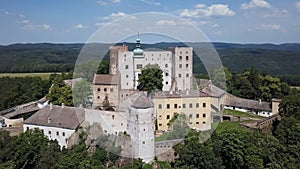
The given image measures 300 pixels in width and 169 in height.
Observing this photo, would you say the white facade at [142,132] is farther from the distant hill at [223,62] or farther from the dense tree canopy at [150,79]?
the distant hill at [223,62]

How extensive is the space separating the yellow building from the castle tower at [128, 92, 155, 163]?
4422 mm

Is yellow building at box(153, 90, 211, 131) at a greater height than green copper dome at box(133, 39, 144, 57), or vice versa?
green copper dome at box(133, 39, 144, 57)

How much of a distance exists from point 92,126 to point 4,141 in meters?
6.80

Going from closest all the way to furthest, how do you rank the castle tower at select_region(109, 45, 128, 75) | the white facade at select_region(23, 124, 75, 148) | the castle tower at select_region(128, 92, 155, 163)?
the castle tower at select_region(128, 92, 155, 163)
the white facade at select_region(23, 124, 75, 148)
the castle tower at select_region(109, 45, 128, 75)

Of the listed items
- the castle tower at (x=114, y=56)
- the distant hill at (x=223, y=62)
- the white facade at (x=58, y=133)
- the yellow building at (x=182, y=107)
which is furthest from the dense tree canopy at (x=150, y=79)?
the distant hill at (x=223, y=62)

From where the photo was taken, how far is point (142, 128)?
24.3m

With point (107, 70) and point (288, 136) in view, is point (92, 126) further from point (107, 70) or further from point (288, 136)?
point (288, 136)

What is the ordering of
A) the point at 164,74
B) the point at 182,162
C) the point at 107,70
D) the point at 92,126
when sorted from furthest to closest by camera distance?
the point at 107,70, the point at 164,74, the point at 92,126, the point at 182,162

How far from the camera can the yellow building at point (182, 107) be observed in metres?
29.0

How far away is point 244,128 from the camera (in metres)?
31.0

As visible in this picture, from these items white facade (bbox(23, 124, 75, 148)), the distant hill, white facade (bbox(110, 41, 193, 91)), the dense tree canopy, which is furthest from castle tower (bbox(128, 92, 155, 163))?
the distant hill

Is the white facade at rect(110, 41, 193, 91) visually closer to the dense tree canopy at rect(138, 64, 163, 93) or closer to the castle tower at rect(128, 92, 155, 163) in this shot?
the dense tree canopy at rect(138, 64, 163, 93)

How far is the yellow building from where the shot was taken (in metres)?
29.0

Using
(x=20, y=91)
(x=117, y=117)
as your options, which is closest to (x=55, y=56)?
(x=20, y=91)
